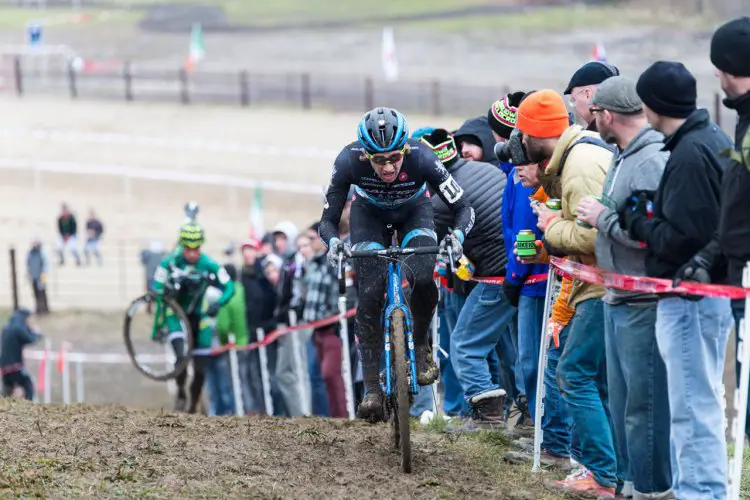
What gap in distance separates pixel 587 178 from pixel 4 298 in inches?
819

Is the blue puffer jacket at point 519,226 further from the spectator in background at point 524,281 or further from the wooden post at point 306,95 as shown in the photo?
the wooden post at point 306,95

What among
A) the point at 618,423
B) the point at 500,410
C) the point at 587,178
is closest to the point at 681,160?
the point at 587,178

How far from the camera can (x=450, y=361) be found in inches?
428

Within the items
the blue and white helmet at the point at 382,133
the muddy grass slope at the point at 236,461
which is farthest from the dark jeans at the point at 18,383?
the blue and white helmet at the point at 382,133

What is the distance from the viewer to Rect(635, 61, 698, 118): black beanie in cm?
662

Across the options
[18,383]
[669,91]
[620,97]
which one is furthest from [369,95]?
[669,91]

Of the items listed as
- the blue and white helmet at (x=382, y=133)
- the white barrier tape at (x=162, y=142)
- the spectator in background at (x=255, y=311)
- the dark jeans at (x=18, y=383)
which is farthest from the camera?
the white barrier tape at (x=162, y=142)

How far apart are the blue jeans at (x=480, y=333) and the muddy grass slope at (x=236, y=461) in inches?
17.9

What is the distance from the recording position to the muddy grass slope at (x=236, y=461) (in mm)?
7727

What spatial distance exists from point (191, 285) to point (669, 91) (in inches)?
371

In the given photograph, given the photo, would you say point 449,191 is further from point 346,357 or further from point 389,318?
point 346,357

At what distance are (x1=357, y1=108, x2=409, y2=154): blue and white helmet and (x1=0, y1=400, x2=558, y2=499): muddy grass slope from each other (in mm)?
1985

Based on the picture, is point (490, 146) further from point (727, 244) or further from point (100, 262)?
point (100, 262)

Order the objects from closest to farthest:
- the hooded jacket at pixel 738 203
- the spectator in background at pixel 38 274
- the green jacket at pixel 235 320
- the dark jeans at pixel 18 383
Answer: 1. the hooded jacket at pixel 738 203
2. the green jacket at pixel 235 320
3. the dark jeans at pixel 18 383
4. the spectator in background at pixel 38 274
